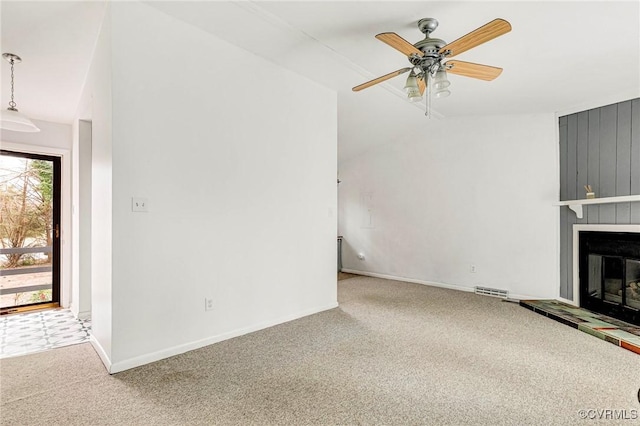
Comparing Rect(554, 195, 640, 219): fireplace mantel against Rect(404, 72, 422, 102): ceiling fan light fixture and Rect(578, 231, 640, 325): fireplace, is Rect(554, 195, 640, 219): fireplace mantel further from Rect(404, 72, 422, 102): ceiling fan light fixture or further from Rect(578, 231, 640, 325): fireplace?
Rect(404, 72, 422, 102): ceiling fan light fixture

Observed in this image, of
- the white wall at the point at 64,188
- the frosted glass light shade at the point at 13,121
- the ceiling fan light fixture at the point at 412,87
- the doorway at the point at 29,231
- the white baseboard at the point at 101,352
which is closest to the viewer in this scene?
the white baseboard at the point at 101,352

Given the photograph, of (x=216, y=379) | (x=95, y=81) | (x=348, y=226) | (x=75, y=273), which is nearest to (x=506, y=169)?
(x=348, y=226)

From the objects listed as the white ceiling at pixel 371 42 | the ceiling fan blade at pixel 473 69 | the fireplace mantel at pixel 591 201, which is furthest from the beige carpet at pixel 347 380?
the white ceiling at pixel 371 42

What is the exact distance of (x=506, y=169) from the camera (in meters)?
4.86

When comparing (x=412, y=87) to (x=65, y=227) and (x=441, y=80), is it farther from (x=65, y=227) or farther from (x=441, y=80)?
(x=65, y=227)

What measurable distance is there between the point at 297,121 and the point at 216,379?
2.69 metres

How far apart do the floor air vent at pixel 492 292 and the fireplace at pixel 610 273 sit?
3.01 ft

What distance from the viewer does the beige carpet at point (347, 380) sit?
6.35 ft

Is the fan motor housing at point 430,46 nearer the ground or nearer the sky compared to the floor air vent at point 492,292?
nearer the sky

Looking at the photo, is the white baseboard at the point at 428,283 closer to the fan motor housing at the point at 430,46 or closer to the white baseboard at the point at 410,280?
the white baseboard at the point at 410,280

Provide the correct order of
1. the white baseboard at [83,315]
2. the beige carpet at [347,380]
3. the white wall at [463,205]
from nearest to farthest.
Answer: the beige carpet at [347,380] < the white baseboard at [83,315] < the white wall at [463,205]

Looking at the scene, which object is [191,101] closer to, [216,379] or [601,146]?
[216,379]

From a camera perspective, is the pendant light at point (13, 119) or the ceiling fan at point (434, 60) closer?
the ceiling fan at point (434, 60)

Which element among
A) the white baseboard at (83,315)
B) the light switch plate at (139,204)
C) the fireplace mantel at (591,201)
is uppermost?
the fireplace mantel at (591,201)
